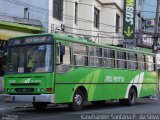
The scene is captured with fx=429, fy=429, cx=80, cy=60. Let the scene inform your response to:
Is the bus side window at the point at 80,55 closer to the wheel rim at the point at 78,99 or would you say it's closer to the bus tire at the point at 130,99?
the wheel rim at the point at 78,99

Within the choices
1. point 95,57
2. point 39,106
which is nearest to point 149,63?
point 95,57

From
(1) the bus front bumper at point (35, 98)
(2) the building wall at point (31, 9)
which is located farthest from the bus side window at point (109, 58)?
(2) the building wall at point (31, 9)

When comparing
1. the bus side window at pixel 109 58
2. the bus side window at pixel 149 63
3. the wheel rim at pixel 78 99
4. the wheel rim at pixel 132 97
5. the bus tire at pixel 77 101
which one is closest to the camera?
the bus tire at pixel 77 101

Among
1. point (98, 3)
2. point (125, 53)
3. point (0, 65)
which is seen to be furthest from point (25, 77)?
point (98, 3)

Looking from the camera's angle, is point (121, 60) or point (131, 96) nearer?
point (121, 60)

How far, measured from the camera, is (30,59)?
17.5 metres

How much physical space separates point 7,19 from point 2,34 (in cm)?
202

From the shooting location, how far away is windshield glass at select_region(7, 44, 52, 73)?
56.3 feet

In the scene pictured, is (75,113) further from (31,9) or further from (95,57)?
(31,9)

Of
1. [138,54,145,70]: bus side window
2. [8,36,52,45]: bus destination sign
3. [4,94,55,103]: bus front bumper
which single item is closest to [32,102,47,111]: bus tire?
[4,94,55,103]: bus front bumper

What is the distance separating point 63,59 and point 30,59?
135cm

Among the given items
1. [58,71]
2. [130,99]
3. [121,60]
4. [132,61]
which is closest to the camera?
[58,71]

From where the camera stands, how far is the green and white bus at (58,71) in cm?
1706

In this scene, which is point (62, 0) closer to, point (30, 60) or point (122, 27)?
point (122, 27)
